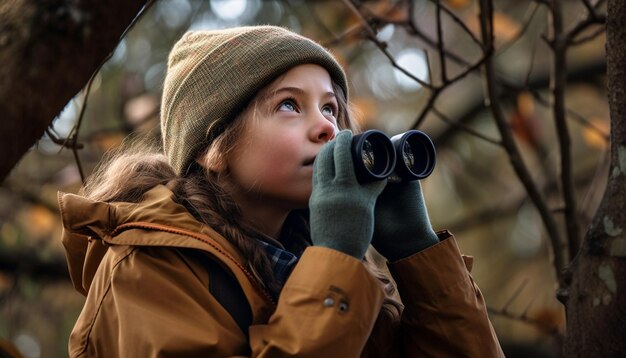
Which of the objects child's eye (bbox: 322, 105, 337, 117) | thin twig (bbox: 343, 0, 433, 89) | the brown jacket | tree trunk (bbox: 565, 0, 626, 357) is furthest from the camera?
thin twig (bbox: 343, 0, 433, 89)

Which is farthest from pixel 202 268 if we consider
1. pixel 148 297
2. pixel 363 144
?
pixel 363 144

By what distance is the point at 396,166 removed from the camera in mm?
1933

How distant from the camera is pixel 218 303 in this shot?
1.80 meters

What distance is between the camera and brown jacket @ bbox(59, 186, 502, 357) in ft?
5.54

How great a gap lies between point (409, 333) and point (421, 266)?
174mm

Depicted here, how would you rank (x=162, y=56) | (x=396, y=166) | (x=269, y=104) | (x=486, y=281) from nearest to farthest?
(x=396, y=166) → (x=269, y=104) → (x=162, y=56) → (x=486, y=281)

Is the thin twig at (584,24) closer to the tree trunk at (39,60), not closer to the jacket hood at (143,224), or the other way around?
the jacket hood at (143,224)

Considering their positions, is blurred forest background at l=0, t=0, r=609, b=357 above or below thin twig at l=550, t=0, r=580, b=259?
below

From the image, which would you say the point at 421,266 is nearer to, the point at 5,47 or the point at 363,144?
the point at 363,144

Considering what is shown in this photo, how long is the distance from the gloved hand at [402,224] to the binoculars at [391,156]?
49 millimetres

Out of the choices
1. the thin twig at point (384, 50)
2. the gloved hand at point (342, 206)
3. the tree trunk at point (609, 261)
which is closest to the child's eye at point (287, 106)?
the gloved hand at point (342, 206)

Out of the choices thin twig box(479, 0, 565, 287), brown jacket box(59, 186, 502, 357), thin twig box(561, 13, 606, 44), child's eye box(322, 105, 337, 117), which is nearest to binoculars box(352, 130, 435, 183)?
brown jacket box(59, 186, 502, 357)

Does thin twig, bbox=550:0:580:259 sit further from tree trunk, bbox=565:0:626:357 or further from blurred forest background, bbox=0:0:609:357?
tree trunk, bbox=565:0:626:357

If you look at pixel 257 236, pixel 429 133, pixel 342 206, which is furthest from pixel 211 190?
pixel 429 133
